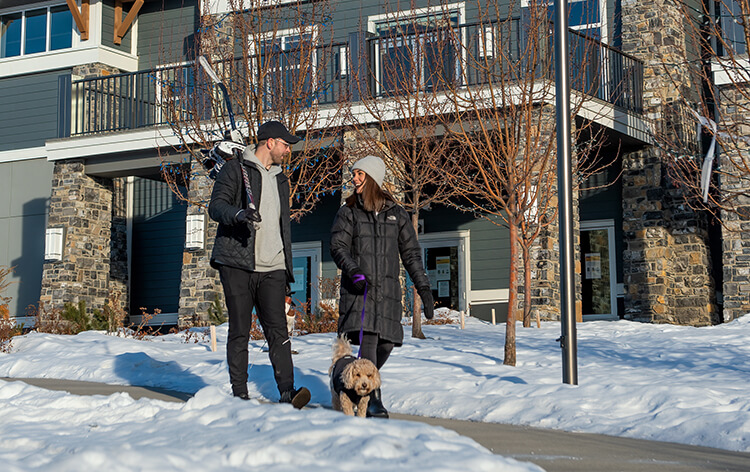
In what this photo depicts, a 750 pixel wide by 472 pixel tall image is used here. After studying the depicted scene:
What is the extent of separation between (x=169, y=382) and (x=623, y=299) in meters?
11.5

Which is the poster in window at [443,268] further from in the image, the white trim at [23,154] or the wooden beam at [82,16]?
the white trim at [23,154]

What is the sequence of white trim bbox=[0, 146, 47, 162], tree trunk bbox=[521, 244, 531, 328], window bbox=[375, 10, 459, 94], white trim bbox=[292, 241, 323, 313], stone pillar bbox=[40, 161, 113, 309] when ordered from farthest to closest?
white trim bbox=[0, 146, 47, 162], white trim bbox=[292, 241, 323, 313], stone pillar bbox=[40, 161, 113, 309], tree trunk bbox=[521, 244, 531, 328], window bbox=[375, 10, 459, 94]

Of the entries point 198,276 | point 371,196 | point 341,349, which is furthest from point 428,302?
point 198,276

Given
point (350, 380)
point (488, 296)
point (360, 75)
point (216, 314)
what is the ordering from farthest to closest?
point (488, 296) < point (216, 314) < point (360, 75) < point (350, 380)

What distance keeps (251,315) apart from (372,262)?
903 millimetres

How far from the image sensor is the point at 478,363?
32.2 ft

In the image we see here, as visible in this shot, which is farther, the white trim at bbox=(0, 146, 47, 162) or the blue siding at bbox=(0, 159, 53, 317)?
the white trim at bbox=(0, 146, 47, 162)

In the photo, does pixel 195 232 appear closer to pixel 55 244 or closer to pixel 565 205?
pixel 55 244

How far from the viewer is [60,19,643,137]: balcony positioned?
12391 mm

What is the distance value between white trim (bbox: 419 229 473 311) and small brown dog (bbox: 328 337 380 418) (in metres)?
12.9

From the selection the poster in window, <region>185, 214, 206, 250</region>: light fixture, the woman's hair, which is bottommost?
the poster in window

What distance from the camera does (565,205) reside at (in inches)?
318

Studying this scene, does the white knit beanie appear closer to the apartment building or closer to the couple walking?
the couple walking

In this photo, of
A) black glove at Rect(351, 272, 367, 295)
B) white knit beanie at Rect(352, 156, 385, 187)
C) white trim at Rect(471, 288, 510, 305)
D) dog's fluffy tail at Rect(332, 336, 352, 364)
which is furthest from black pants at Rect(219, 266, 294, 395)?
white trim at Rect(471, 288, 510, 305)
